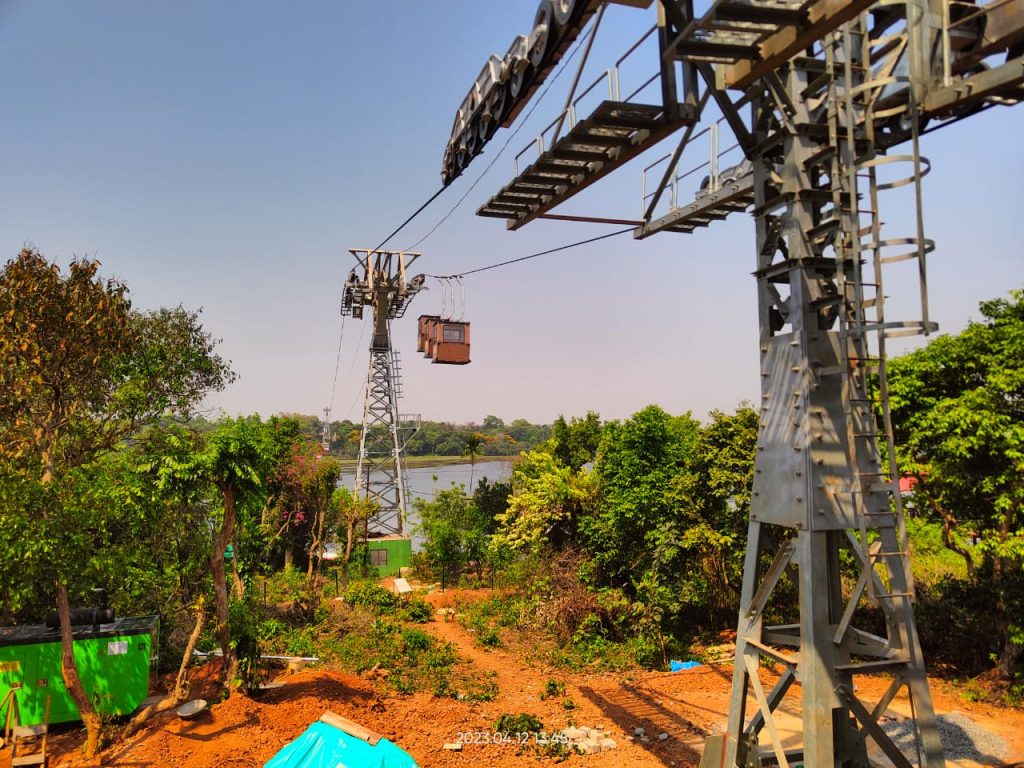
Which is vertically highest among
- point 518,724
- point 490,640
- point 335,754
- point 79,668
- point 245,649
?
point 335,754

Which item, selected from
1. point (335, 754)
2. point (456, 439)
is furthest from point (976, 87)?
point (456, 439)

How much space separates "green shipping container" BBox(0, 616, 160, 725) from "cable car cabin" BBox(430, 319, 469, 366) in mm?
16047

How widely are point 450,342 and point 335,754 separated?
21679 mm

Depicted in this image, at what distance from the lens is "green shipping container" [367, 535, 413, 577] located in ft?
102

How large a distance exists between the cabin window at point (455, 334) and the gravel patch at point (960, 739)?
19.5 metres

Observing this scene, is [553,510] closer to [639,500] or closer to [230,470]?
[639,500]

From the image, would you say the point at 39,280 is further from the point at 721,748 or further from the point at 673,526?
the point at 673,526

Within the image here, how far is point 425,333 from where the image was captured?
92.3ft

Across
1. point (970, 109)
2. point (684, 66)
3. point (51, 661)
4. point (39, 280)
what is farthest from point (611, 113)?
point (51, 661)

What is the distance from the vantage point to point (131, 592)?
14031mm

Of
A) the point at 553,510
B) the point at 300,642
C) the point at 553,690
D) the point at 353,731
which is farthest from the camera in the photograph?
the point at 553,510

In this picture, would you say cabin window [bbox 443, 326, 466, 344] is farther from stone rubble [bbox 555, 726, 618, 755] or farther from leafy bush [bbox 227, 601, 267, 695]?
stone rubble [bbox 555, 726, 618, 755]

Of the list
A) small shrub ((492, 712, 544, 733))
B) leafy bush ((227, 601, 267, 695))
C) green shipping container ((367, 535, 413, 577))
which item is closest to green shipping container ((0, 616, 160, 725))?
leafy bush ((227, 601, 267, 695))

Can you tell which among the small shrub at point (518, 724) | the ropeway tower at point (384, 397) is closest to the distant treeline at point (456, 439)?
the ropeway tower at point (384, 397)
